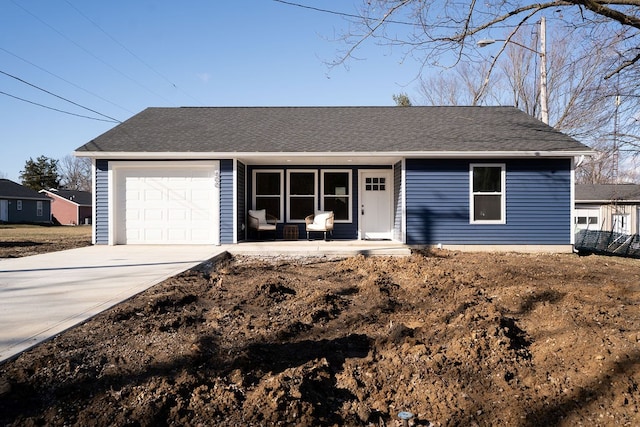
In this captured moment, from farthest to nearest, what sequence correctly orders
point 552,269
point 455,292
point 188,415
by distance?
point 552,269 → point 455,292 → point 188,415

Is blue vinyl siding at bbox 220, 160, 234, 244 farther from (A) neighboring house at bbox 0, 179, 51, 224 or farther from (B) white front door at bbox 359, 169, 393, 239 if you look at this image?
(A) neighboring house at bbox 0, 179, 51, 224

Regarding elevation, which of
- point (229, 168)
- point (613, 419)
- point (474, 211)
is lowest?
point (613, 419)

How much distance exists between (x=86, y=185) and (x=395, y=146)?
224 feet

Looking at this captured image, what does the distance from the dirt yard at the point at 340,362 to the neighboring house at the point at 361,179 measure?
5480 mm

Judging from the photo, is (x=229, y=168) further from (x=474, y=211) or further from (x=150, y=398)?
(x=150, y=398)

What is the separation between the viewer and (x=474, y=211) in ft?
35.9

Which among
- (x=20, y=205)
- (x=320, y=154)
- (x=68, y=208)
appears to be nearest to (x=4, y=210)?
(x=20, y=205)

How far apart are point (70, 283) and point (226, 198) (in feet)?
17.6

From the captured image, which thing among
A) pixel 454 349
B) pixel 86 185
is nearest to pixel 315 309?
pixel 454 349

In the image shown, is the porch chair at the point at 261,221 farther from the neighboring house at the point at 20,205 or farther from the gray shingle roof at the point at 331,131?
the neighboring house at the point at 20,205

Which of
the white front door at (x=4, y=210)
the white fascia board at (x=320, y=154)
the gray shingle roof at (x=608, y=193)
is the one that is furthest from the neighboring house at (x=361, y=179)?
the white front door at (x=4, y=210)

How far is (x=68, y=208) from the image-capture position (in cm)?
4578

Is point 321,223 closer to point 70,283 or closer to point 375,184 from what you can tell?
point 375,184

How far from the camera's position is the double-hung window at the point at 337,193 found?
1252 cm
